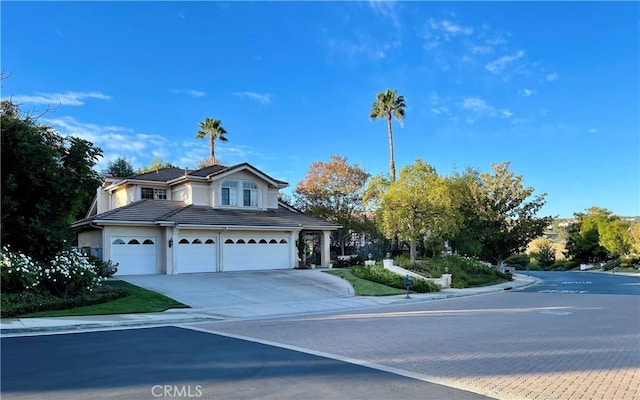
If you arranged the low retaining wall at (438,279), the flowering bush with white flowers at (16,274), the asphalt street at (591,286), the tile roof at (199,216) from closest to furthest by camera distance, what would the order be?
1. the flowering bush with white flowers at (16,274)
2. the asphalt street at (591,286)
3. the tile roof at (199,216)
4. the low retaining wall at (438,279)

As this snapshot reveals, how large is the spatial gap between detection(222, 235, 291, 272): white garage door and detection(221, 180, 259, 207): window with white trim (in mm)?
3302

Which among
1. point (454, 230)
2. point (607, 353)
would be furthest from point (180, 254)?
Result: point (607, 353)

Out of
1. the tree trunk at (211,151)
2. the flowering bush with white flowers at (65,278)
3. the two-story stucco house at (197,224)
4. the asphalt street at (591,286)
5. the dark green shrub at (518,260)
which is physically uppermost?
the tree trunk at (211,151)

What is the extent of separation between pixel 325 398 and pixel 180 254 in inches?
893

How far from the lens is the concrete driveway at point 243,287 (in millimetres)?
19859

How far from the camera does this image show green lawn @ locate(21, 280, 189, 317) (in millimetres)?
15449

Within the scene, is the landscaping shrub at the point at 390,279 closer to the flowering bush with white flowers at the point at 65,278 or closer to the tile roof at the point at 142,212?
the tile roof at the point at 142,212

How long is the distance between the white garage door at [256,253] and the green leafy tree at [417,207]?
656 centimetres

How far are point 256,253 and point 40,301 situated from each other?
52.4 feet

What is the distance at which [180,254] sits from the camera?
2791cm

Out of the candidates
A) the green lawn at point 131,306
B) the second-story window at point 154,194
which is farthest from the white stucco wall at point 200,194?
the green lawn at point 131,306

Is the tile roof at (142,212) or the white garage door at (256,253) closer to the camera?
the tile roof at (142,212)

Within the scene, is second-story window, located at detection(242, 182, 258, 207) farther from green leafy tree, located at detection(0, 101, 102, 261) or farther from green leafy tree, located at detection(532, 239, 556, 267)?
green leafy tree, located at detection(532, 239, 556, 267)

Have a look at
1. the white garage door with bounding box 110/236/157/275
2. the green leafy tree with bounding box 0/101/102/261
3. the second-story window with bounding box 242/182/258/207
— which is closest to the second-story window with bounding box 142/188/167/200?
the second-story window with bounding box 242/182/258/207
